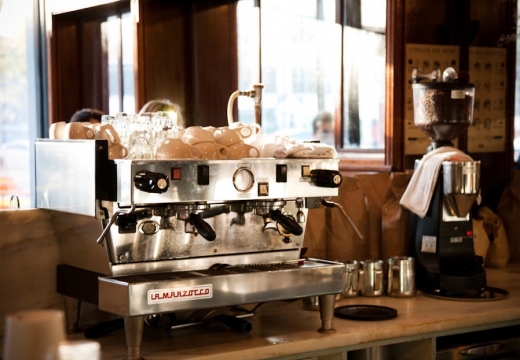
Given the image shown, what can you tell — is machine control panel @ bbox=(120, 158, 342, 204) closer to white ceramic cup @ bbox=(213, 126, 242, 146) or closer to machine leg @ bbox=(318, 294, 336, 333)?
white ceramic cup @ bbox=(213, 126, 242, 146)

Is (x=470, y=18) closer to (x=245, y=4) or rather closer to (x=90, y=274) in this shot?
(x=245, y=4)

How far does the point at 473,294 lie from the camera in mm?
3047

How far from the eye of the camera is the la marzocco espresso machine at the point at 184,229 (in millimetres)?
2145

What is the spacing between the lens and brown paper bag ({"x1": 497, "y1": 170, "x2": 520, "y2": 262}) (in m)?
3.70

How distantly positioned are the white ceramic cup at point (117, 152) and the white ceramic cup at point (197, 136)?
0.58ft

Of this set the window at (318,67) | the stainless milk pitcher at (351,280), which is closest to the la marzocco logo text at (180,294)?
the stainless milk pitcher at (351,280)

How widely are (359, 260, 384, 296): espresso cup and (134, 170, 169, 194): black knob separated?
3.66 feet

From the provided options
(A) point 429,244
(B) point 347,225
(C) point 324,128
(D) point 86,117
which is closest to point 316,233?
(B) point 347,225

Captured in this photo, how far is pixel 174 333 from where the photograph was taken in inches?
97.0

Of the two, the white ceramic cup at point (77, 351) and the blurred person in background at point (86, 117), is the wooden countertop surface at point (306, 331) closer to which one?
the white ceramic cup at point (77, 351)

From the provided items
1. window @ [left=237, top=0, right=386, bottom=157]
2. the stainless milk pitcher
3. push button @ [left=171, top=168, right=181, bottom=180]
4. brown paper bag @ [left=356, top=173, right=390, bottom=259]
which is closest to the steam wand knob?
push button @ [left=171, top=168, right=181, bottom=180]

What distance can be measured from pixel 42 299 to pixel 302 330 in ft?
2.52

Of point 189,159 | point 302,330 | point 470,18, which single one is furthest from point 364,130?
point 189,159

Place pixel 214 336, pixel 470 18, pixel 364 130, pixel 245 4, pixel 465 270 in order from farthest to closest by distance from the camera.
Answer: pixel 245 4 < pixel 364 130 < pixel 470 18 < pixel 465 270 < pixel 214 336
